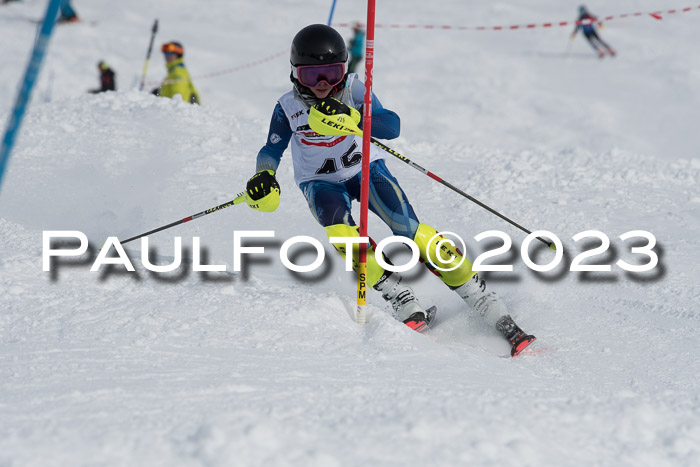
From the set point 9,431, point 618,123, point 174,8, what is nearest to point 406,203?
point 9,431

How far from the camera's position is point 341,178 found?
13.4ft

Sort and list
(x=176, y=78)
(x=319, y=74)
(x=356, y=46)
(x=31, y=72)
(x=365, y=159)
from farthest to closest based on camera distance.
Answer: (x=356, y=46), (x=176, y=78), (x=319, y=74), (x=365, y=159), (x=31, y=72)

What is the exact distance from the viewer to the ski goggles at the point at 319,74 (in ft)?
11.9

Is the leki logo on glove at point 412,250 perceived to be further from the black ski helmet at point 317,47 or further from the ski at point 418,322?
the black ski helmet at point 317,47

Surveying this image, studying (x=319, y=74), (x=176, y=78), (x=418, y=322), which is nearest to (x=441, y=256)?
(x=418, y=322)

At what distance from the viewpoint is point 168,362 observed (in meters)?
2.81

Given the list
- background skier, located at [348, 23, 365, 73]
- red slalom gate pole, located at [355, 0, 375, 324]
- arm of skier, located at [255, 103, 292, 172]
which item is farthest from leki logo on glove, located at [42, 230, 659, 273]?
background skier, located at [348, 23, 365, 73]

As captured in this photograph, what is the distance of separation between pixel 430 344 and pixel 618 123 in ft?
33.1

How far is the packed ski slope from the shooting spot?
2.20 metres

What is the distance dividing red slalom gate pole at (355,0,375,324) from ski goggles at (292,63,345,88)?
0.28 m

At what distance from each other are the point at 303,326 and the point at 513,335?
4.06ft

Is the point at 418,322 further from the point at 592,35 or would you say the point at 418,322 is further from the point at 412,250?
the point at 592,35

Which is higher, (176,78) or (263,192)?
(176,78)

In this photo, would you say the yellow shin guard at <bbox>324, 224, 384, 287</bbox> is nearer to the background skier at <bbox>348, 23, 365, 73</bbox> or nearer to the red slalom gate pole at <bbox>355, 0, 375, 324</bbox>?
the red slalom gate pole at <bbox>355, 0, 375, 324</bbox>
